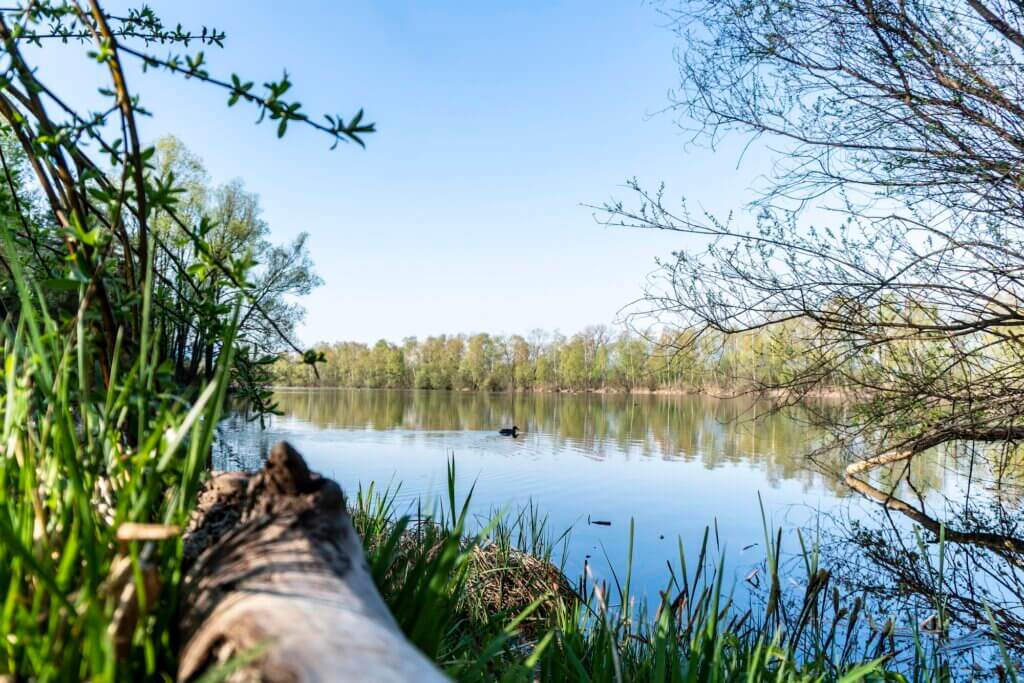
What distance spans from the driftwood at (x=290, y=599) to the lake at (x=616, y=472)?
1.59 m

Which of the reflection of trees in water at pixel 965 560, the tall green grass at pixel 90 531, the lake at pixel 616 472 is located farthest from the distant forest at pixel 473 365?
the tall green grass at pixel 90 531

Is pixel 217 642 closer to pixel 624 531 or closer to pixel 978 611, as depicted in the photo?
pixel 978 611

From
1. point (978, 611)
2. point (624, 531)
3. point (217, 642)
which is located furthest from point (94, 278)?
point (624, 531)

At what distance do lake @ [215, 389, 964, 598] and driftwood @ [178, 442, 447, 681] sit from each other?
1.59m

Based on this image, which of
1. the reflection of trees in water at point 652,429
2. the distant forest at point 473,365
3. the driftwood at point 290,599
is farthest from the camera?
the distant forest at point 473,365

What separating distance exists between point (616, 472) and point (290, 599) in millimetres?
18852

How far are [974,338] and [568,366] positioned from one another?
63.5m

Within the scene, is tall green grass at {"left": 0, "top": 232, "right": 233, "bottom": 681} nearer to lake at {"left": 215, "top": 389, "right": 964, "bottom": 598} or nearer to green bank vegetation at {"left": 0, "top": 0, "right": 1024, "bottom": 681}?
green bank vegetation at {"left": 0, "top": 0, "right": 1024, "bottom": 681}

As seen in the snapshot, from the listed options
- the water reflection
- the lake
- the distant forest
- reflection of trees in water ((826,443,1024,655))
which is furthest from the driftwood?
the distant forest

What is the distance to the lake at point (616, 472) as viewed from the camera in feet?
32.0

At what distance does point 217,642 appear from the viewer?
0.72 metres

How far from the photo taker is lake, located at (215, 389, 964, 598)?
32.0ft

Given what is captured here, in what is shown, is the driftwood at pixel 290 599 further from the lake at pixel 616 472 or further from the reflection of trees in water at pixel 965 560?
the reflection of trees in water at pixel 965 560

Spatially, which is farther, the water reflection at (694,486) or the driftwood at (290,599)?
the water reflection at (694,486)
